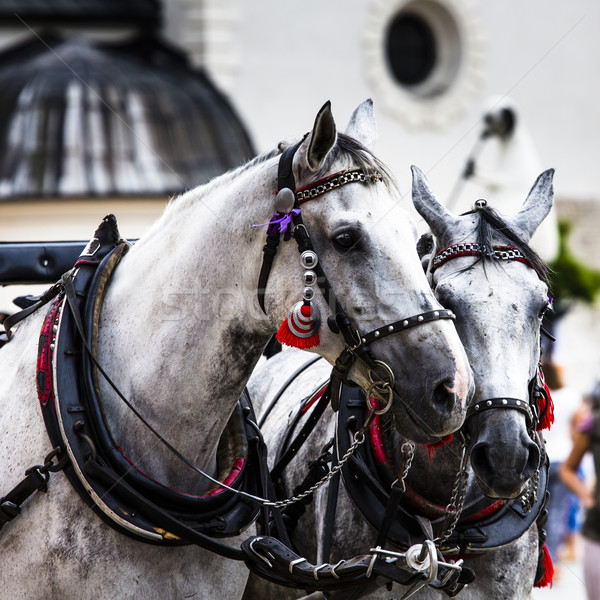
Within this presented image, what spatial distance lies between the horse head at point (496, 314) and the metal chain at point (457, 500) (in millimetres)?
90

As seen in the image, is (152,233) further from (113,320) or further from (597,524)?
(597,524)

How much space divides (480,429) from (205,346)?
0.74 m

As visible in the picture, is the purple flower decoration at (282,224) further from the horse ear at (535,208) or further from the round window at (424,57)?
the round window at (424,57)

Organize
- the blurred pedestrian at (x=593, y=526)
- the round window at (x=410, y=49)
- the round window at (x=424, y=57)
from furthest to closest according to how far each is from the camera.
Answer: the round window at (x=410, y=49) → the round window at (x=424, y=57) → the blurred pedestrian at (x=593, y=526)

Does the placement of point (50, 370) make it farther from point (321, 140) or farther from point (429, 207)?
point (429, 207)

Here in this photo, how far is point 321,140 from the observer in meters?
2.57

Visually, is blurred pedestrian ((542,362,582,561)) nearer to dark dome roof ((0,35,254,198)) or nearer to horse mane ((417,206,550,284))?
horse mane ((417,206,550,284))

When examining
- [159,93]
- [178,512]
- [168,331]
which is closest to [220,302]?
[168,331]

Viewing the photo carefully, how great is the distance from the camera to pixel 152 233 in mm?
2879

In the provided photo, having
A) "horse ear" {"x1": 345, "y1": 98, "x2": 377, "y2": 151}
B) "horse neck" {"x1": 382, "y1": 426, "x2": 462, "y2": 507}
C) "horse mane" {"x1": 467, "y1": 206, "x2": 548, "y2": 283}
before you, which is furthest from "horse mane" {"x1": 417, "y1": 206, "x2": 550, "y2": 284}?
"horse neck" {"x1": 382, "y1": 426, "x2": 462, "y2": 507}

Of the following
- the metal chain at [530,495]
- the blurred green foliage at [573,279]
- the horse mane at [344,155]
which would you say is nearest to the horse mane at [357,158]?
the horse mane at [344,155]

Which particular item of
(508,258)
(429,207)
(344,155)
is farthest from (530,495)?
(344,155)

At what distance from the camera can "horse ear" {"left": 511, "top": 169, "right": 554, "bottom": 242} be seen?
3223 mm

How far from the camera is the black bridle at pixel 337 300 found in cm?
249
